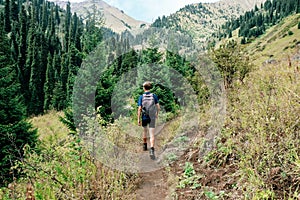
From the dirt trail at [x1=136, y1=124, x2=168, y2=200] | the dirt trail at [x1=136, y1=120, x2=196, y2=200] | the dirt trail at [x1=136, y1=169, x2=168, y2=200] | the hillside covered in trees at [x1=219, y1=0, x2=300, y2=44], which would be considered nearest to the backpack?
the dirt trail at [x1=136, y1=120, x2=196, y2=200]

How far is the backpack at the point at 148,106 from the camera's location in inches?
303

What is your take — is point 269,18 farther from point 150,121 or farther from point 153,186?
point 153,186

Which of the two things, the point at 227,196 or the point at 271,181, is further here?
the point at 227,196

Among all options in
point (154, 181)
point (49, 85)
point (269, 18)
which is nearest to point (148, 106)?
point (154, 181)

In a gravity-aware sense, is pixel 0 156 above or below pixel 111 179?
below

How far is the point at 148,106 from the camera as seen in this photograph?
25.2 feet

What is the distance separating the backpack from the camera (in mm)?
7688

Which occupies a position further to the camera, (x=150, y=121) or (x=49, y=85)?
(x=49, y=85)

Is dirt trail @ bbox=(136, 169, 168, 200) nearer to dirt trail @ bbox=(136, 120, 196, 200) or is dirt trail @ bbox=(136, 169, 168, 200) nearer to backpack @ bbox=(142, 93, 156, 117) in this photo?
dirt trail @ bbox=(136, 120, 196, 200)

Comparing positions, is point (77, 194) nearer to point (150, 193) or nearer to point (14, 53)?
point (150, 193)

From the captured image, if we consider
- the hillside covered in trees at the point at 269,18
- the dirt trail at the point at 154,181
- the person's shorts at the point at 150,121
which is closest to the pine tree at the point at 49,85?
the person's shorts at the point at 150,121

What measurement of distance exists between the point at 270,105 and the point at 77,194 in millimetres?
3612

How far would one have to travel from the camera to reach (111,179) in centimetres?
512

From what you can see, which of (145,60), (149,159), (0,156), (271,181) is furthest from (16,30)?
(271,181)
